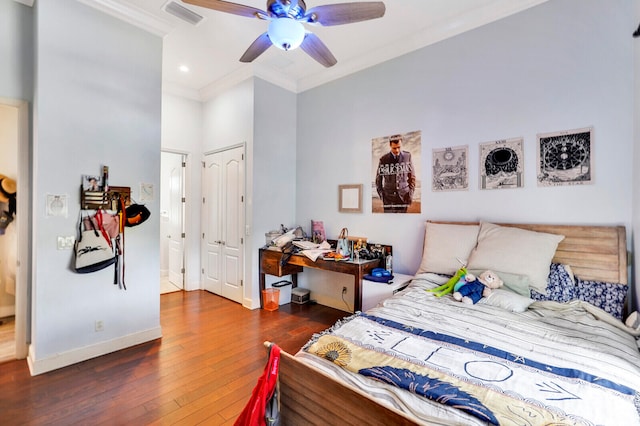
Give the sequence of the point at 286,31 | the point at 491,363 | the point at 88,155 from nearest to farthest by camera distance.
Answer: the point at 491,363
the point at 286,31
the point at 88,155

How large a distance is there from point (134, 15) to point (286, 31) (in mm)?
1951

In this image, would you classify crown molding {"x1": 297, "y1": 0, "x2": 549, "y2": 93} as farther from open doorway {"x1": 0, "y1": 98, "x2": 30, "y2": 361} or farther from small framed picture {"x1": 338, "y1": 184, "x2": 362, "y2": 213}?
open doorway {"x1": 0, "y1": 98, "x2": 30, "y2": 361}

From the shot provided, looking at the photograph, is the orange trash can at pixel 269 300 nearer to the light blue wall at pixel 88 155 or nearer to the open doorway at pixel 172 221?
the light blue wall at pixel 88 155

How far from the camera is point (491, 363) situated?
4.40 feet

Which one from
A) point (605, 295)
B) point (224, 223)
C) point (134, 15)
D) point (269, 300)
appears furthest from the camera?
point (224, 223)

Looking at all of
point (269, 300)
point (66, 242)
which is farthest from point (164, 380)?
point (269, 300)

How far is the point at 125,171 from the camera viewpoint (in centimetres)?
286

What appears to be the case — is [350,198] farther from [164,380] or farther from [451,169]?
[164,380]

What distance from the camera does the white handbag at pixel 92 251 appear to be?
2.54 m

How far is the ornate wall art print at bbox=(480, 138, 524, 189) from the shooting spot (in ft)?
8.62

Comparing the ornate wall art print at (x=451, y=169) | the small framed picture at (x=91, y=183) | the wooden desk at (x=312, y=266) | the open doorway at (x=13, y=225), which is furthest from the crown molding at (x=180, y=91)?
the ornate wall art print at (x=451, y=169)

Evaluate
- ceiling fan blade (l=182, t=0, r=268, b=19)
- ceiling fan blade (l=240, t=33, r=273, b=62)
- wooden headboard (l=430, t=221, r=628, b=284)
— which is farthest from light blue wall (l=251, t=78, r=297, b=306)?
wooden headboard (l=430, t=221, r=628, b=284)

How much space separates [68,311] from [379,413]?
2.81 metres

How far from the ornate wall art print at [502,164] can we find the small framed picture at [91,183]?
3.56m
